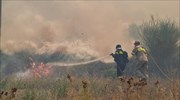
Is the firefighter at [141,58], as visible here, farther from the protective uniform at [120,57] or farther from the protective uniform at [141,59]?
the protective uniform at [120,57]

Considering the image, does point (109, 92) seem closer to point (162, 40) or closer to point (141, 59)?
point (141, 59)

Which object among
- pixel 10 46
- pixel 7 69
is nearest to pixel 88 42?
pixel 10 46

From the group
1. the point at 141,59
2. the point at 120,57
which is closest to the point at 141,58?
the point at 141,59

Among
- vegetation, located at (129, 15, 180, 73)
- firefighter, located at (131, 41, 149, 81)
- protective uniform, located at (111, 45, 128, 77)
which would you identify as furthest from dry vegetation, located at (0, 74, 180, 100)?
vegetation, located at (129, 15, 180, 73)

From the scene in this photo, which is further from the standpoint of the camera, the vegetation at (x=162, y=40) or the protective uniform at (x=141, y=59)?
the vegetation at (x=162, y=40)

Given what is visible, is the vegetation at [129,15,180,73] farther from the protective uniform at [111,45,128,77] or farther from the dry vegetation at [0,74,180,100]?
the dry vegetation at [0,74,180,100]

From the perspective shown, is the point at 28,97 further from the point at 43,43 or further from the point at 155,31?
the point at 43,43

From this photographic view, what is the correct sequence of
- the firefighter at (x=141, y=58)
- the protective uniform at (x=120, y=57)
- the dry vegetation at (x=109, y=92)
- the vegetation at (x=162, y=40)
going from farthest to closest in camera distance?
the vegetation at (x=162, y=40)
the protective uniform at (x=120, y=57)
the firefighter at (x=141, y=58)
the dry vegetation at (x=109, y=92)

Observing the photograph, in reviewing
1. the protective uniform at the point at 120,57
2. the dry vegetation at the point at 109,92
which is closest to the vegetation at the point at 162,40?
the protective uniform at the point at 120,57

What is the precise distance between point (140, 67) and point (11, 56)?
12961mm

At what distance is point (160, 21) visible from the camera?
71.2ft

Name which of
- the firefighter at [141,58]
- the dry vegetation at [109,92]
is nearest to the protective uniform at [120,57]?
the firefighter at [141,58]

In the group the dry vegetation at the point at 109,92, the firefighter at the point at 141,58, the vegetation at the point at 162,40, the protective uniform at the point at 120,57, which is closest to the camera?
the dry vegetation at the point at 109,92

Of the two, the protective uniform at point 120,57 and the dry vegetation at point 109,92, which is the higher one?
the protective uniform at point 120,57
